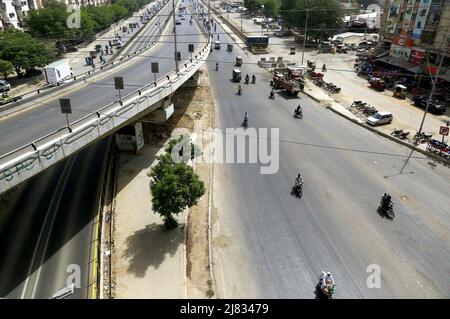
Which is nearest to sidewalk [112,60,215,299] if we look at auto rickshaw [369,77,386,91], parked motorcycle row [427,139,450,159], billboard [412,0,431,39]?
parked motorcycle row [427,139,450,159]

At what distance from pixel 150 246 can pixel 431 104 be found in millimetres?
41970

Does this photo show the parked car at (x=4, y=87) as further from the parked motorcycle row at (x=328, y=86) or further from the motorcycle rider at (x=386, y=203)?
the motorcycle rider at (x=386, y=203)

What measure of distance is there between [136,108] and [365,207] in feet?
66.5

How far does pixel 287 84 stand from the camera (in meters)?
53.0

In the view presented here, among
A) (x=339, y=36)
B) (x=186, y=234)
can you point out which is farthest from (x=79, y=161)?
(x=339, y=36)

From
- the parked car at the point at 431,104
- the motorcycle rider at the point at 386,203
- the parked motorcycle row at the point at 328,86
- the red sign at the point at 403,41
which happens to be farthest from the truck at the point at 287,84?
the motorcycle rider at the point at 386,203

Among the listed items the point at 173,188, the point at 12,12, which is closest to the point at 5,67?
the point at 12,12

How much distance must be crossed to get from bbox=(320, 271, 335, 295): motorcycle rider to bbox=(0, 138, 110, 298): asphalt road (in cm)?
1333

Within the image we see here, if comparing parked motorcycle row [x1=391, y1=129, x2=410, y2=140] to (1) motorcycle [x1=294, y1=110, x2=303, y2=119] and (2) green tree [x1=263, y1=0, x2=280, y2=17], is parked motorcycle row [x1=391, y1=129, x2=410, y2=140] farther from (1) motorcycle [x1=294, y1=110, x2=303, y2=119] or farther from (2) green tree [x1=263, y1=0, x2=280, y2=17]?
(2) green tree [x1=263, y1=0, x2=280, y2=17]

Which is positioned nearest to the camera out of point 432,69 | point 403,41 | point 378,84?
point 432,69

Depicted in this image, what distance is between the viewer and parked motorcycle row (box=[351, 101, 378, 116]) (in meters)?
44.4

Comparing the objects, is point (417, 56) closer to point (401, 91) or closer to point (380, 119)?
point (401, 91)

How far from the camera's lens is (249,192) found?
93.4ft
